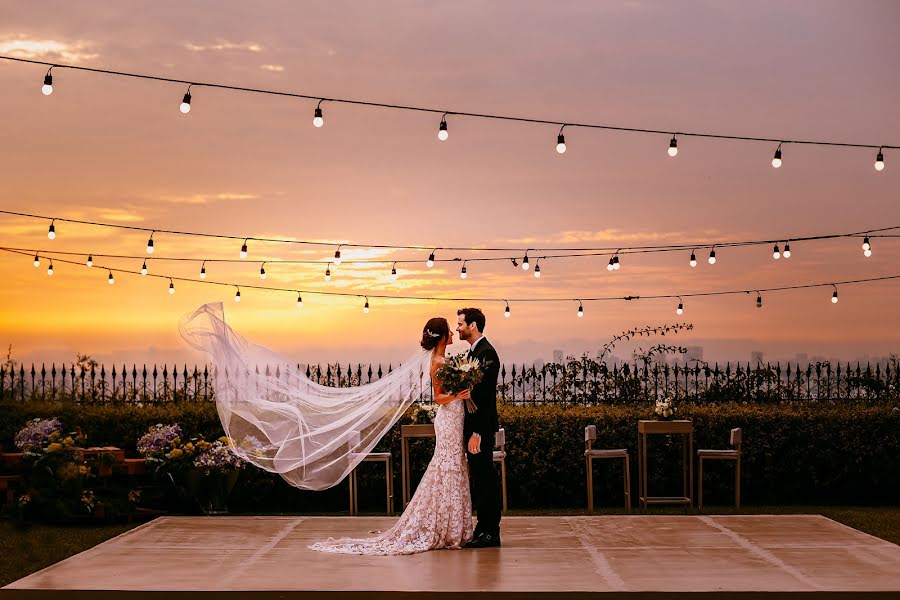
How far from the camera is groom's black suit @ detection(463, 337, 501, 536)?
353 inches

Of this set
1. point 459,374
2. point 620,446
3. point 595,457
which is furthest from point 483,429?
point 620,446

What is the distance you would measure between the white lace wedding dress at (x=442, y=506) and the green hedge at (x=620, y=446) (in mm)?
3615

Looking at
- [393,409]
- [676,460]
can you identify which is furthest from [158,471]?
[676,460]

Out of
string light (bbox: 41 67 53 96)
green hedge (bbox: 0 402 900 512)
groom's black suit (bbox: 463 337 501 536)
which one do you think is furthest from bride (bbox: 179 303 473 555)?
green hedge (bbox: 0 402 900 512)

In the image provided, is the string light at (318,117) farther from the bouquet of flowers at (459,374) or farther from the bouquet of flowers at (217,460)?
the bouquet of flowers at (217,460)

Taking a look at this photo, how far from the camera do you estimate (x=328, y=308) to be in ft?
51.4

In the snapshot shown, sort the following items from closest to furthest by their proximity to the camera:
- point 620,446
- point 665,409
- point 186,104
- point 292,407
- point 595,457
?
point 186,104
point 292,407
point 595,457
point 665,409
point 620,446

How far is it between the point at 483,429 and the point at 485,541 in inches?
38.0

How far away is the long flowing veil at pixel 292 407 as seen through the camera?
9.58 m

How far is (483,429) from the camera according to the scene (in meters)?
9.00

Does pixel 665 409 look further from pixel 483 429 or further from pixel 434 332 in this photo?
pixel 434 332

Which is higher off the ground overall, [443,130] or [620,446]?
[443,130]

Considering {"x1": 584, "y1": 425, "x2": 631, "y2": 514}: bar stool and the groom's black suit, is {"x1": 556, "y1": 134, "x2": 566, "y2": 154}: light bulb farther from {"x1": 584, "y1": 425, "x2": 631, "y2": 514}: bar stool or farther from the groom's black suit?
{"x1": 584, "y1": 425, "x2": 631, "y2": 514}: bar stool

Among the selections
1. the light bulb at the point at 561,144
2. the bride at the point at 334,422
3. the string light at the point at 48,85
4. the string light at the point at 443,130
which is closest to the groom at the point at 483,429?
the bride at the point at 334,422
